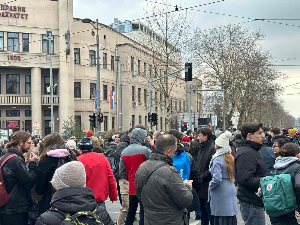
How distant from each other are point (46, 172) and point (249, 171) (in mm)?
2710

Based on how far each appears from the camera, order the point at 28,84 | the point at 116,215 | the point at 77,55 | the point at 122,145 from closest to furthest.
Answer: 1. the point at 122,145
2. the point at 116,215
3. the point at 28,84
4. the point at 77,55

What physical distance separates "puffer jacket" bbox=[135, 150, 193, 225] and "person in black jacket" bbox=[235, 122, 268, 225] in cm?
126

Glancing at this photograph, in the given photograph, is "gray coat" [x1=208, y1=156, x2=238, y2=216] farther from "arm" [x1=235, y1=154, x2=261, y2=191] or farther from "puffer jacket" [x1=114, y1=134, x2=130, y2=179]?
"puffer jacket" [x1=114, y1=134, x2=130, y2=179]

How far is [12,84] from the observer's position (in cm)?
3759

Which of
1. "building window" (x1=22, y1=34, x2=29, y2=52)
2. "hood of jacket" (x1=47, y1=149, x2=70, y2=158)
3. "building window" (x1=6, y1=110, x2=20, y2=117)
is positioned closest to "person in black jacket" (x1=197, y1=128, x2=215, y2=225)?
"hood of jacket" (x1=47, y1=149, x2=70, y2=158)

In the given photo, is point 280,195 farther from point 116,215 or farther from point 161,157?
point 116,215

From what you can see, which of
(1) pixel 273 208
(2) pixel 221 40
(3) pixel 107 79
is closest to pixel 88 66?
(3) pixel 107 79

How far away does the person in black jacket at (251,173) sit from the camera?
5297 millimetres

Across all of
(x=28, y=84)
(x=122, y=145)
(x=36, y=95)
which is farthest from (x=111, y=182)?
(x=28, y=84)

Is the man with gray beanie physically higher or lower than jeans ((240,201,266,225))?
higher

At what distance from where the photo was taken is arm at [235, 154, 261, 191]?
526cm

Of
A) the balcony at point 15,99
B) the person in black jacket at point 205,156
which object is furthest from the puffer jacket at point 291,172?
the balcony at point 15,99

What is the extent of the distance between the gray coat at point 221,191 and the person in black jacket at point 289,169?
1.04 m

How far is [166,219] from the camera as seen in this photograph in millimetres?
4328
